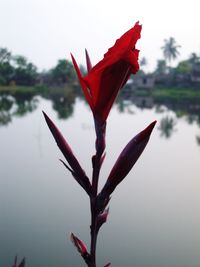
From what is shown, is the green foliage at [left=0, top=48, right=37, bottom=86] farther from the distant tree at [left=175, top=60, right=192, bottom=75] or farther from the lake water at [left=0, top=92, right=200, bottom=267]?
the lake water at [left=0, top=92, right=200, bottom=267]

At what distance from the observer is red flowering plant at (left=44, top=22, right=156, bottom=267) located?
32 centimetres

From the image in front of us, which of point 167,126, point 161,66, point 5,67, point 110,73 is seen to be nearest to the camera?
point 110,73

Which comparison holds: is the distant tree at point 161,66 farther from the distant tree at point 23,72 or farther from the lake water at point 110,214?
the lake water at point 110,214

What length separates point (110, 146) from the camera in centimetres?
901

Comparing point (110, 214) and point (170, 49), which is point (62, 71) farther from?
point (110, 214)

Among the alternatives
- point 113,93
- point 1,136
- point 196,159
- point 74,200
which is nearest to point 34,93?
point 1,136

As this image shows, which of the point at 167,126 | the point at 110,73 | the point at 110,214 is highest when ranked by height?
the point at 167,126

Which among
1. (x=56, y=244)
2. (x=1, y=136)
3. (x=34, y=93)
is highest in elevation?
(x=34, y=93)

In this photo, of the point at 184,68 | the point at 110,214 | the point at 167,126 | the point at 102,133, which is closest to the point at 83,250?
the point at 102,133

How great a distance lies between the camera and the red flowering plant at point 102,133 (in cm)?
32

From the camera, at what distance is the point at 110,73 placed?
12.6 inches

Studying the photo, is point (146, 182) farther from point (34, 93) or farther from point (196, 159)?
point (34, 93)

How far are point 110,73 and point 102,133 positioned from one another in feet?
0.18

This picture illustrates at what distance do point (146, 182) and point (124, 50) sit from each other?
6.13 m
